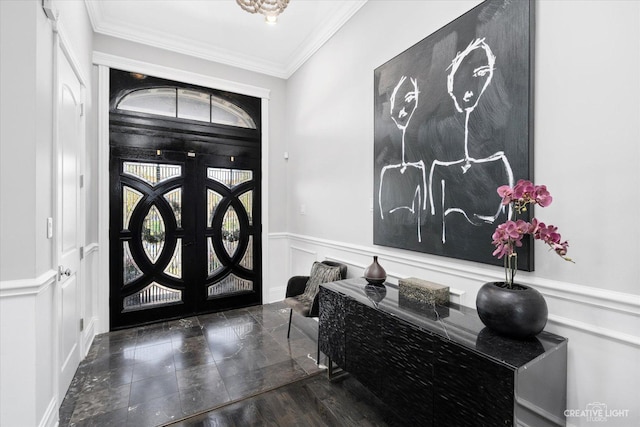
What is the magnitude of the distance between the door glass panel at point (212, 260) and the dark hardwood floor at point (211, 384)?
794 millimetres

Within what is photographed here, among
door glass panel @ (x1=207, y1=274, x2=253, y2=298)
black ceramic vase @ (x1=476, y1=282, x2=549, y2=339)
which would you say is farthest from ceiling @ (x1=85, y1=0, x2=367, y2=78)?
door glass panel @ (x1=207, y1=274, x2=253, y2=298)

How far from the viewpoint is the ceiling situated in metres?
2.88

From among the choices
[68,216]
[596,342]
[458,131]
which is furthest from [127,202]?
[596,342]

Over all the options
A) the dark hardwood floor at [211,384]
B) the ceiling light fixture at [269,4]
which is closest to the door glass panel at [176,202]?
the dark hardwood floor at [211,384]

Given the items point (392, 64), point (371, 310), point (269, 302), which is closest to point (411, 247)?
point (371, 310)

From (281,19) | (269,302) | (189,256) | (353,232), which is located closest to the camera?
(353,232)

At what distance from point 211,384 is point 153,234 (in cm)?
200

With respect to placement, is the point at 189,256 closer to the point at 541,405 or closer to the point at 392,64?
the point at 392,64

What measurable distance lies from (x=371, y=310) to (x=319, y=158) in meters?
2.05

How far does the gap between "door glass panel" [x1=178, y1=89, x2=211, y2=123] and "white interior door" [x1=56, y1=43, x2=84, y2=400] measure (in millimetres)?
1129

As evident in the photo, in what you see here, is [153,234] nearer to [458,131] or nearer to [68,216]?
[68,216]

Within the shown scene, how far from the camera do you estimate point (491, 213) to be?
1592 mm

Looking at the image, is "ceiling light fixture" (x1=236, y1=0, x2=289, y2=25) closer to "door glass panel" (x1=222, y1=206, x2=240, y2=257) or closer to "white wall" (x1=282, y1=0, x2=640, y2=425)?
"white wall" (x1=282, y1=0, x2=640, y2=425)

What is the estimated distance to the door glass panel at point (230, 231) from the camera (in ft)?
12.6
